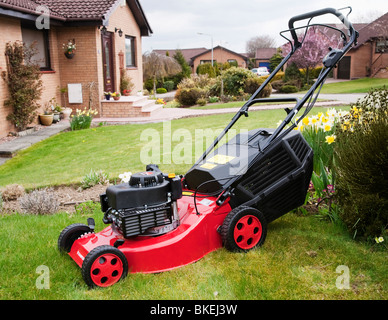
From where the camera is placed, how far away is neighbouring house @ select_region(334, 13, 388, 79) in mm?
33875

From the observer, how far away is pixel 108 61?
51.1ft

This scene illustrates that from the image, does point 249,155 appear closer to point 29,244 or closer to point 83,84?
point 29,244

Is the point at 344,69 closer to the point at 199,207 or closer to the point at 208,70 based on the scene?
the point at 208,70

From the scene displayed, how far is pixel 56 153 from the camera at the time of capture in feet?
27.7

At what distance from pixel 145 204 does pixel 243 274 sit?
842mm

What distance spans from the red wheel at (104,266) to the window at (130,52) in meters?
16.1

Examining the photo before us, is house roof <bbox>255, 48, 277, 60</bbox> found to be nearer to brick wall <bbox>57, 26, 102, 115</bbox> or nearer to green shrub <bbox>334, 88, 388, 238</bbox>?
brick wall <bbox>57, 26, 102, 115</bbox>

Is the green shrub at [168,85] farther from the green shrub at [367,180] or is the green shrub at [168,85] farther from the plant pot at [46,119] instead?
the green shrub at [367,180]

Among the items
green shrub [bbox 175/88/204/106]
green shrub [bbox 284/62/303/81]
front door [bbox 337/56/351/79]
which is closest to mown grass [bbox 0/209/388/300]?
green shrub [bbox 175/88/204/106]

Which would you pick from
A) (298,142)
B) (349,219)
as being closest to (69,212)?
(298,142)

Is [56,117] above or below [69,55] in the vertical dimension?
below

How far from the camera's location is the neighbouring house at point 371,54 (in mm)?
33875

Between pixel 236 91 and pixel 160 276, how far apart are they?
18.1 meters

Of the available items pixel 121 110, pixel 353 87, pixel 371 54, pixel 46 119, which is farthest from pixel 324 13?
pixel 371 54
